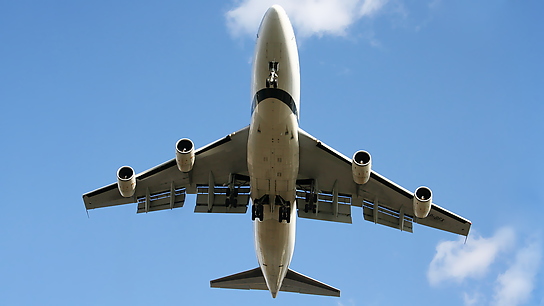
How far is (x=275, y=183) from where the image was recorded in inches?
899

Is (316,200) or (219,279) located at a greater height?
(316,200)

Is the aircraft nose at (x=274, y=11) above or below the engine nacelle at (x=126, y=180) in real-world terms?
above

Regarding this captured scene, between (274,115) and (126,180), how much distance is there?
6.55 metres

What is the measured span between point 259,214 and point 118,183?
214 inches

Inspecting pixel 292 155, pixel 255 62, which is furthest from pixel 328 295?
pixel 255 62

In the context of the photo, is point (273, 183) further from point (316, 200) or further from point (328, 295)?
point (328, 295)

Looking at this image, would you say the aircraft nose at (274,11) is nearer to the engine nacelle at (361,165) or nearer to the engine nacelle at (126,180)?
the engine nacelle at (361,165)

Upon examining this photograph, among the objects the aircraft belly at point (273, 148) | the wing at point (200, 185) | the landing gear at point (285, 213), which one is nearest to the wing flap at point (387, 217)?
the landing gear at point (285, 213)

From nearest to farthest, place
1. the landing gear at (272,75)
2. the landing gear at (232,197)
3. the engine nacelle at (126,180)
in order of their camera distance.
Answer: the landing gear at (272,75) < the engine nacelle at (126,180) < the landing gear at (232,197)

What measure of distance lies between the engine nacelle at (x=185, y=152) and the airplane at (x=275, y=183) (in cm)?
4

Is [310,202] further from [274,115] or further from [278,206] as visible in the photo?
[274,115]

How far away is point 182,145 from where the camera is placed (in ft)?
75.7

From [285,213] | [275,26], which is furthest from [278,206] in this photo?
[275,26]

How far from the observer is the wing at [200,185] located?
25156 mm
